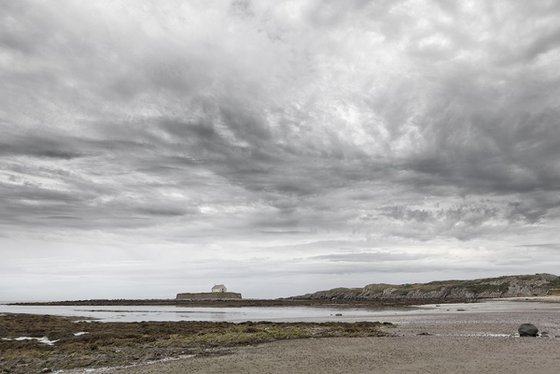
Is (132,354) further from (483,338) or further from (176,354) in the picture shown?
(483,338)

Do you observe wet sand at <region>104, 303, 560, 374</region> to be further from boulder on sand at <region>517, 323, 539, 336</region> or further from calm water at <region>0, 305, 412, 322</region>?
calm water at <region>0, 305, 412, 322</region>

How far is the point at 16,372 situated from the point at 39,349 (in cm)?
889

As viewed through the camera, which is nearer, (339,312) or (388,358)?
(388,358)

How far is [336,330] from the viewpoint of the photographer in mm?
43531

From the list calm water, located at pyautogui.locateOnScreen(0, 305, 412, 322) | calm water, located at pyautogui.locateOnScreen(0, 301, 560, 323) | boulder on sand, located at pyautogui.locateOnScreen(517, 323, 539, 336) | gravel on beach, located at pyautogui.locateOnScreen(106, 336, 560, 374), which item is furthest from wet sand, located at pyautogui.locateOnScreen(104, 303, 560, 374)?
calm water, located at pyautogui.locateOnScreen(0, 305, 412, 322)

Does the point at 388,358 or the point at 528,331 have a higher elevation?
the point at 528,331

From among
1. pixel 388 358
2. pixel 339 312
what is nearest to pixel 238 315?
pixel 339 312

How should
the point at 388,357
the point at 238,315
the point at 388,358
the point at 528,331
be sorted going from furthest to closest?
the point at 238,315
the point at 528,331
the point at 388,357
the point at 388,358

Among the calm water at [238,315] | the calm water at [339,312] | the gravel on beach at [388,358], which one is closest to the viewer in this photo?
the gravel on beach at [388,358]

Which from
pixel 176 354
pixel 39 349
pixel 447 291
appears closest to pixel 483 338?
pixel 176 354

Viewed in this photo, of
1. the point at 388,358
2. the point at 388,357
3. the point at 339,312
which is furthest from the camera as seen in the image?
the point at 339,312

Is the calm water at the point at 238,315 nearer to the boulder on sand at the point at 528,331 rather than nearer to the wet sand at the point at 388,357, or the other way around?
the boulder on sand at the point at 528,331

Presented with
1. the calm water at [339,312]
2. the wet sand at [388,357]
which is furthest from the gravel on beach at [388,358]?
the calm water at [339,312]

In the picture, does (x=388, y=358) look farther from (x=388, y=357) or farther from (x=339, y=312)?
(x=339, y=312)
